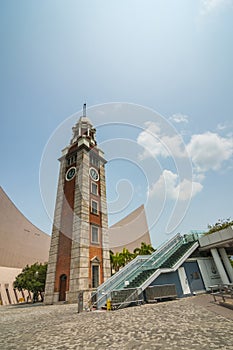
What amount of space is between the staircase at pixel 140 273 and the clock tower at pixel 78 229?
15.5 ft

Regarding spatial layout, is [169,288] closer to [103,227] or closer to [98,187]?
[103,227]

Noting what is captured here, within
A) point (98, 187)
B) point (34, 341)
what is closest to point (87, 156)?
point (98, 187)

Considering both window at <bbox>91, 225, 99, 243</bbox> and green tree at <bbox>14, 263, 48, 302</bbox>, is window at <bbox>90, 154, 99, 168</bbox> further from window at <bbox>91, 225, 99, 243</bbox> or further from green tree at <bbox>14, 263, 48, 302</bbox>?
A: green tree at <bbox>14, 263, 48, 302</bbox>

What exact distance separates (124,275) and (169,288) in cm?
291

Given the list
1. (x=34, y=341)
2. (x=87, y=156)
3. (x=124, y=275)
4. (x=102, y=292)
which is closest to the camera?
(x=34, y=341)

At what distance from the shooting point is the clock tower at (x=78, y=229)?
1706 cm

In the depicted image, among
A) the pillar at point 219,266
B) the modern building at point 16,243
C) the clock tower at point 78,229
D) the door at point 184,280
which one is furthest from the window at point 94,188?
the modern building at point 16,243

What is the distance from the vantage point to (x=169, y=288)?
11.5m

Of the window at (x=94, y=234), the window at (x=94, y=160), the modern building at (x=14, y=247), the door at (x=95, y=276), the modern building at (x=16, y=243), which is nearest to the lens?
the door at (x=95, y=276)

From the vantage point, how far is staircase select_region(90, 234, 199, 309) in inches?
412

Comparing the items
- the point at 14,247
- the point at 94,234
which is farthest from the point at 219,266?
the point at 14,247

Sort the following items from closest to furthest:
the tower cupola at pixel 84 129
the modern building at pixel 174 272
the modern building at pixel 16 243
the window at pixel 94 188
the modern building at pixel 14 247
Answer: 1. the modern building at pixel 174 272
2. the window at pixel 94 188
3. the tower cupola at pixel 84 129
4. the modern building at pixel 14 247
5. the modern building at pixel 16 243

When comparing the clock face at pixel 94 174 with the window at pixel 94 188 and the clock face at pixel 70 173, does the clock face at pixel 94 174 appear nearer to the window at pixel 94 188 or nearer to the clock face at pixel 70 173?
the window at pixel 94 188

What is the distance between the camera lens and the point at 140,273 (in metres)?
12.5
